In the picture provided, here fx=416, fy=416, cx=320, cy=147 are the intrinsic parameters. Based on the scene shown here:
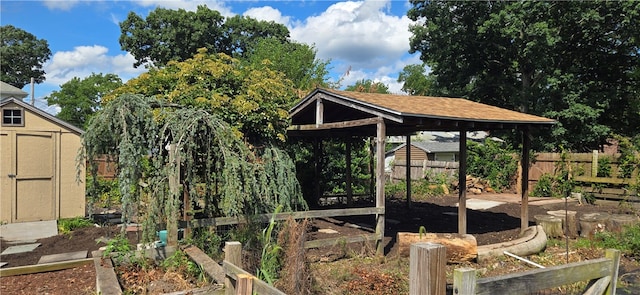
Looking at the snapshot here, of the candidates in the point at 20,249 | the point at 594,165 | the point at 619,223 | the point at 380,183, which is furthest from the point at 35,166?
the point at 594,165

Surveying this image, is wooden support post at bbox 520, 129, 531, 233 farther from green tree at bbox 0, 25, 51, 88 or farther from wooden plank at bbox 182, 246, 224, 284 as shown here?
green tree at bbox 0, 25, 51, 88

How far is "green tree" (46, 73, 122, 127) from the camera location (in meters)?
29.9

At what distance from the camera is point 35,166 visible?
32.4 feet

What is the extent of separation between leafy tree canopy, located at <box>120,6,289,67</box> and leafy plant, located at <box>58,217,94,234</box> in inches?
1011

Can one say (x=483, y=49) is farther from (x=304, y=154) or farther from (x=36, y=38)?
(x=36, y=38)

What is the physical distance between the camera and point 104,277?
14.6 feet

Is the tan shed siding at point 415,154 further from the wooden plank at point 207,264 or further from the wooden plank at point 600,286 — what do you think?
the wooden plank at point 600,286

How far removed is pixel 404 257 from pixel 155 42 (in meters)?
33.5

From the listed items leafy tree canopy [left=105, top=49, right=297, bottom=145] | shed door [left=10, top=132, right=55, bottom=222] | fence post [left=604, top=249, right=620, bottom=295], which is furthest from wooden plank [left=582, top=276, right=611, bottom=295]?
shed door [left=10, top=132, right=55, bottom=222]

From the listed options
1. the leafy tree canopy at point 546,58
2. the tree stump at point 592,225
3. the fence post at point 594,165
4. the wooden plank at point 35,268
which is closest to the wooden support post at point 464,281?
the wooden plank at point 35,268

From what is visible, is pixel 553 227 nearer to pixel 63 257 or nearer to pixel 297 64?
pixel 63 257

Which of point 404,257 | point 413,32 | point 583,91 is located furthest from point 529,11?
point 404,257

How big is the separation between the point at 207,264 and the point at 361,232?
473 cm

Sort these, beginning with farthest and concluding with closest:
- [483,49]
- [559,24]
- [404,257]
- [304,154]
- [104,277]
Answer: [483,49], [559,24], [304,154], [404,257], [104,277]
